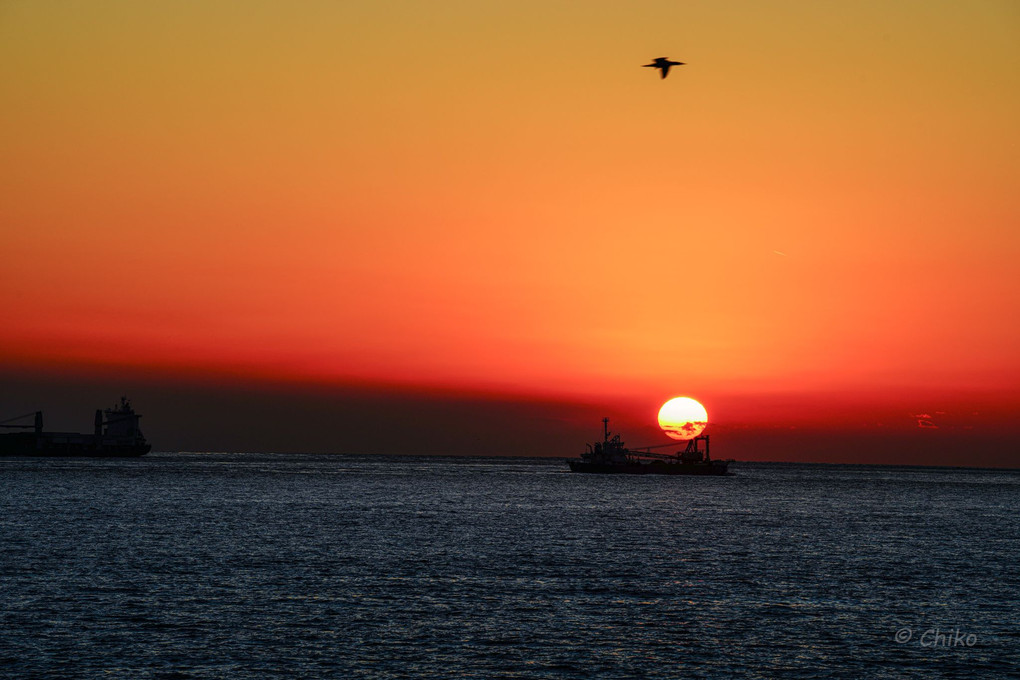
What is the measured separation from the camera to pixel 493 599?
50.8 metres

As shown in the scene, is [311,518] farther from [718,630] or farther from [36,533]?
[718,630]

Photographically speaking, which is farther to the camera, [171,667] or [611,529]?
[611,529]

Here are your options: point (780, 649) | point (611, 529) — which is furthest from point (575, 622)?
point (611, 529)

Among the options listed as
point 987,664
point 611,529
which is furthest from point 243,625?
point 611,529

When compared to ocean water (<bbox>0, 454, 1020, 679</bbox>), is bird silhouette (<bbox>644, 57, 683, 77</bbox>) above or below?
above

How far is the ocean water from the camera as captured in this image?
3744cm

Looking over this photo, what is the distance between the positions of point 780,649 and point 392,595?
67.6 ft

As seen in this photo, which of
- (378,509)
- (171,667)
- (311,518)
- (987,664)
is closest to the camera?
→ (171,667)

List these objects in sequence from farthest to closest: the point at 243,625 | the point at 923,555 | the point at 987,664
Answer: the point at 923,555
the point at 243,625
the point at 987,664

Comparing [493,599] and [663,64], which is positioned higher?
[663,64]

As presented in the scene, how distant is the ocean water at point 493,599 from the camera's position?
37.4 metres

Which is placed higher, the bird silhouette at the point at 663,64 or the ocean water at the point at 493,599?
the bird silhouette at the point at 663,64

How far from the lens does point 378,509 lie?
12044 cm

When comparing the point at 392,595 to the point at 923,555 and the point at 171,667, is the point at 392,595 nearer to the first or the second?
the point at 171,667
